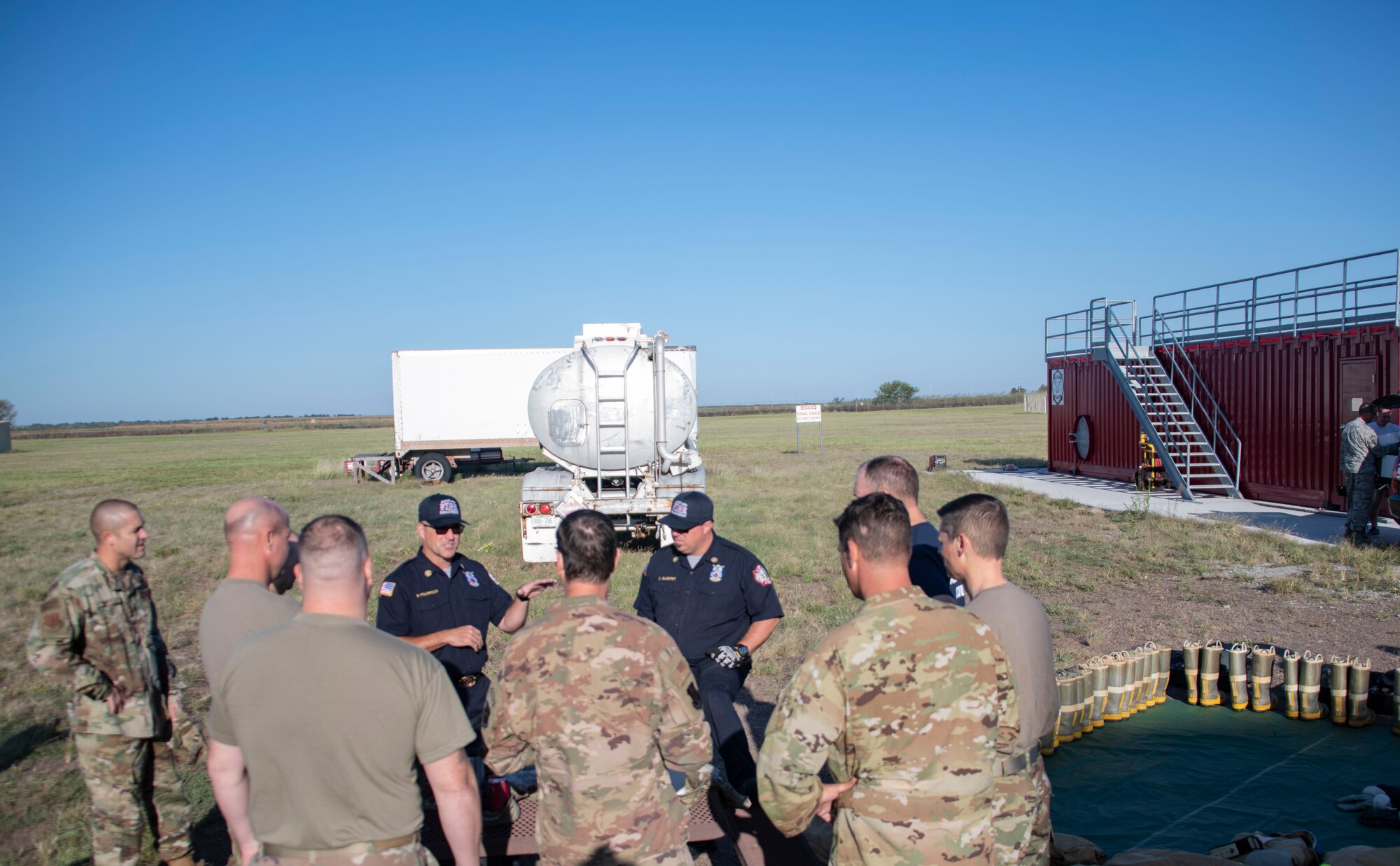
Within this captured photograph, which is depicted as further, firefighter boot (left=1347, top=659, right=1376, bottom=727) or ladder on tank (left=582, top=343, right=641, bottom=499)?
ladder on tank (left=582, top=343, right=641, bottom=499)

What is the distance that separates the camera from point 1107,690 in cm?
591

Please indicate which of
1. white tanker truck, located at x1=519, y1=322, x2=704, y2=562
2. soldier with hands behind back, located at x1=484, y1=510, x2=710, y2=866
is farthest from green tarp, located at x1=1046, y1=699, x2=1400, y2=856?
white tanker truck, located at x1=519, y1=322, x2=704, y2=562

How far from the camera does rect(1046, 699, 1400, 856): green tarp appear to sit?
175 inches

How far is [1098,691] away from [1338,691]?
1618 mm

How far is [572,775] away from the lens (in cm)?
256

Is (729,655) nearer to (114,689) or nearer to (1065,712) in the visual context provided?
(1065,712)

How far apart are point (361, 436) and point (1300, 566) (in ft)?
199

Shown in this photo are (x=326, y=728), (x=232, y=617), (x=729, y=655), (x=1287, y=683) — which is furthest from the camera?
(x=1287, y=683)

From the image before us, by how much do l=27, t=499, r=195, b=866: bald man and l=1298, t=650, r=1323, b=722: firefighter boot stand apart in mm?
6958

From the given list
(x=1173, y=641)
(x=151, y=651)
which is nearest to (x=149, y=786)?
(x=151, y=651)

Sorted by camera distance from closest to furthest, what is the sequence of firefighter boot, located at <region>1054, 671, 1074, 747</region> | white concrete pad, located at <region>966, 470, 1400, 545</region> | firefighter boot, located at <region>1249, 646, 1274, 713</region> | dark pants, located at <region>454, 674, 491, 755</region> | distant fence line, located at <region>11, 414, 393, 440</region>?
dark pants, located at <region>454, 674, 491, 755</region>, firefighter boot, located at <region>1054, 671, 1074, 747</region>, firefighter boot, located at <region>1249, 646, 1274, 713</region>, white concrete pad, located at <region>966, 470, 1400, 545</region>, distant fence line, located at <region>11, 414, 393, 440</region>

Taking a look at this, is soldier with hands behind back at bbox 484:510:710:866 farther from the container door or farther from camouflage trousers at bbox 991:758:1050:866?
the container door

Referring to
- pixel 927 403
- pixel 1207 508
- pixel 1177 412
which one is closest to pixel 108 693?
pixel 1207 508

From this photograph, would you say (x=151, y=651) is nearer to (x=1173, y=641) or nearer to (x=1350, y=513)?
(x=1173, y=641)
